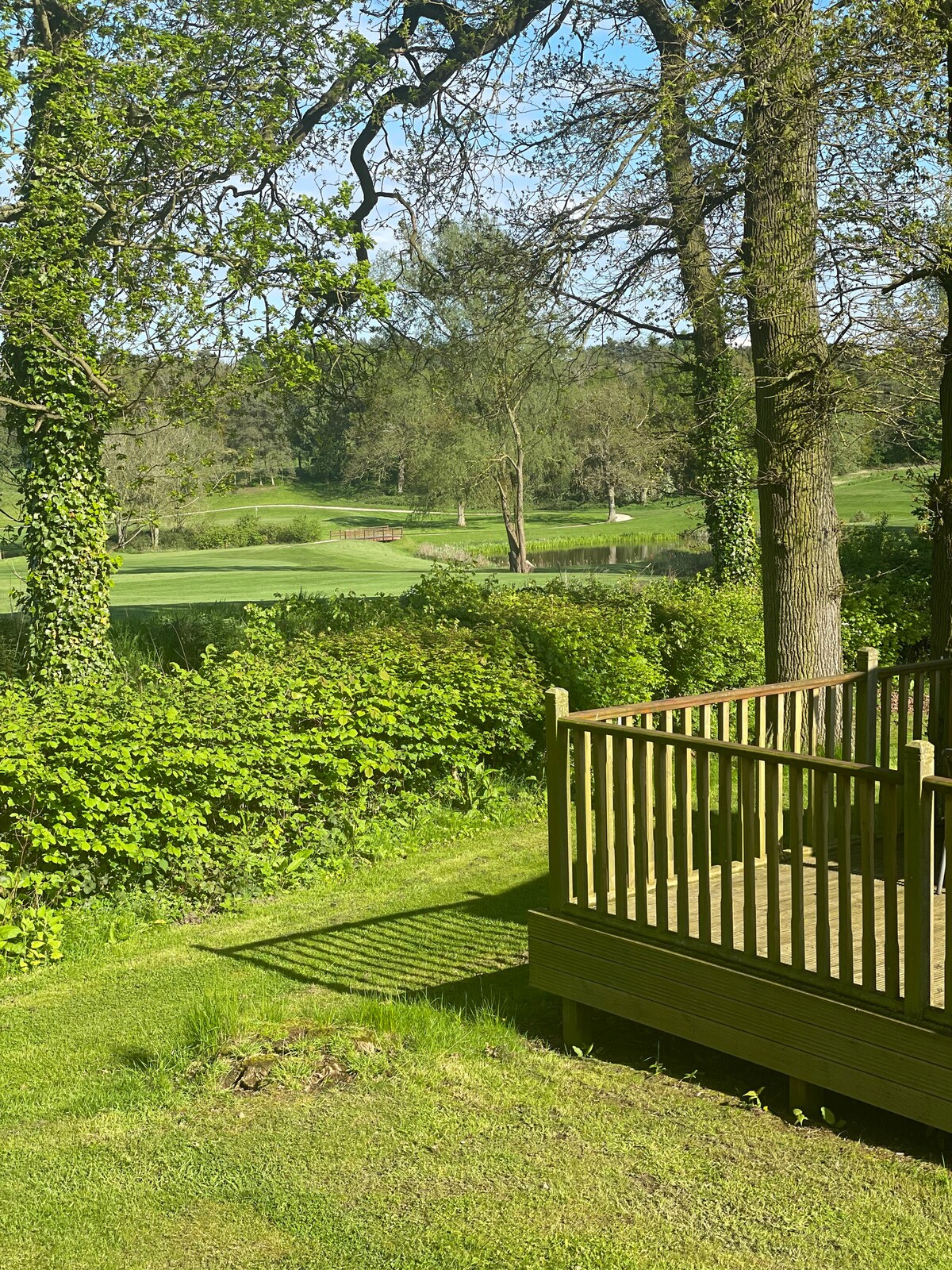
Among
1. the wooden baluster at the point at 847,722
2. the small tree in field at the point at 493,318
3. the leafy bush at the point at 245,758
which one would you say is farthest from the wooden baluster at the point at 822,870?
the small tree in field at the point at 493,318

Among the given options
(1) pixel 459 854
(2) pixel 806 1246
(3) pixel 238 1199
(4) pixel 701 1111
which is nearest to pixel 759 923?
(4) pixel 701 1111

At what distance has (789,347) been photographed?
388 inches

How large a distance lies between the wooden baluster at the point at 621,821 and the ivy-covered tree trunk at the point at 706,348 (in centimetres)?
481

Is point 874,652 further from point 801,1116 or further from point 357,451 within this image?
point 357,451

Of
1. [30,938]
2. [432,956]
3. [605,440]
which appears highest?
[605,440]

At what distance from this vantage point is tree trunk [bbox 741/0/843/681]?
8578 millimetres

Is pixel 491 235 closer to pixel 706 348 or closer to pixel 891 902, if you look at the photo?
pixel 706 348

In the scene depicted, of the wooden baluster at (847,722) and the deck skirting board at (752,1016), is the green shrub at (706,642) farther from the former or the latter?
the deck skirting board at (752,1016)

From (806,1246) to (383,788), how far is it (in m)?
5.92

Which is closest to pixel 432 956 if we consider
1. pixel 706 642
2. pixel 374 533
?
pixel 706 642

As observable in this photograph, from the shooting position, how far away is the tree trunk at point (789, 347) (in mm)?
8578

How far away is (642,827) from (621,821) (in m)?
0.11

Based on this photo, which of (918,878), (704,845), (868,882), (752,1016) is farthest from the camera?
(704,845)

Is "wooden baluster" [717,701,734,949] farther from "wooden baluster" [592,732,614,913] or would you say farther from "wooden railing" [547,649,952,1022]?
"wooden baluster" [592,732,614,913]
